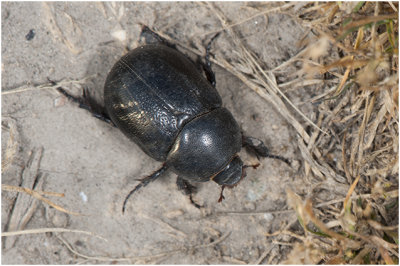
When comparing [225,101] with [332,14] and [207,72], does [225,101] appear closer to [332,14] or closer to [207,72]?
[207,72]

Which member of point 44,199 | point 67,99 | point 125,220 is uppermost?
point 67,99

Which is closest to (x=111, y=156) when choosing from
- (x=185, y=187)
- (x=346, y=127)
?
(x=185, y=187)

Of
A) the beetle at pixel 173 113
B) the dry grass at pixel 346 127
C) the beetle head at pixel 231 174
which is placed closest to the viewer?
the dry grass at pixel 346 127

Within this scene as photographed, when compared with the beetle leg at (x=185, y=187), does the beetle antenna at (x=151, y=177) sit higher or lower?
higher

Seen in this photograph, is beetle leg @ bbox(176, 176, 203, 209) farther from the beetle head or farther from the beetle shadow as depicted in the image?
the beetle shadow

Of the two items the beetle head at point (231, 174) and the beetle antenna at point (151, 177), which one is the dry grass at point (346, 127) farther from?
the beetle antenna at point (151, 177)

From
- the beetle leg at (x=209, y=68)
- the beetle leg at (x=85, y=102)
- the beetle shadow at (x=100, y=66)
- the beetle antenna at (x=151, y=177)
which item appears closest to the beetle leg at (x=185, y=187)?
the beetle antenna at (x=151, y=177)

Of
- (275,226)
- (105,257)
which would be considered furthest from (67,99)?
(275,226)

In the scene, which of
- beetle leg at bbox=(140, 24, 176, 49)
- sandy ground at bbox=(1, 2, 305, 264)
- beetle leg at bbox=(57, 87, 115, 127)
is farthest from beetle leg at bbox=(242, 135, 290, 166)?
beetle leg at bbox=(57, 87, 115, 127)
